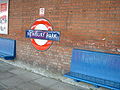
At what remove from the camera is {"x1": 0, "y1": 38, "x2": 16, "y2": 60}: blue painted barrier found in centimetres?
630

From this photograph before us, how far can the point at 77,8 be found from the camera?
4273 millimetres

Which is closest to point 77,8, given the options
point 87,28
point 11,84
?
point 87,28

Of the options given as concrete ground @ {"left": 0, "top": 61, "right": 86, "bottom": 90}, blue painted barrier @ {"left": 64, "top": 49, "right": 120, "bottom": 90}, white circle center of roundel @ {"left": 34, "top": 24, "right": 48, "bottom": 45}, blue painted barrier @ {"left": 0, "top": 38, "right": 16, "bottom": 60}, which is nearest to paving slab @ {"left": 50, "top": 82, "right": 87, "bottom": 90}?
concrete ground @ {"left": 0, "top": 61, "right": 86, "bottom": 90}

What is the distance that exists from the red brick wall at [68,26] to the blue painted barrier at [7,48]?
30 cm

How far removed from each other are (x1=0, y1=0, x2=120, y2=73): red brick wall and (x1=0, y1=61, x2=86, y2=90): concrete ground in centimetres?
49

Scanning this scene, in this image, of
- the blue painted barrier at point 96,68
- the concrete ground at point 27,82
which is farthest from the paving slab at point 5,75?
the blue painted barrier at point 96,68

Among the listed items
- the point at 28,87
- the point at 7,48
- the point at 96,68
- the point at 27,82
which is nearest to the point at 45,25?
the point at 27,82

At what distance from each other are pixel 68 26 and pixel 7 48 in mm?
3692

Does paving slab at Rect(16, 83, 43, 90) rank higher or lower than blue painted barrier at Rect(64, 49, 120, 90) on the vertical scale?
lower

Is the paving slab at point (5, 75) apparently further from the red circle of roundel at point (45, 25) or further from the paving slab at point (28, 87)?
the red circle of roundel at point (45, 25)

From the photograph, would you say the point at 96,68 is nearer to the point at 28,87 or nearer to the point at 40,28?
the point at 28,87

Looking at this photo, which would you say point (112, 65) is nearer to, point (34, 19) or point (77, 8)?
point (77, 8)

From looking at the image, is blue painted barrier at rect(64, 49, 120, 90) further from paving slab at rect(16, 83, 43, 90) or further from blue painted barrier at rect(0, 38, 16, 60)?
blue painted barrier at rect(0, 38, 16, 60)

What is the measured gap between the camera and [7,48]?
21.9 ft
